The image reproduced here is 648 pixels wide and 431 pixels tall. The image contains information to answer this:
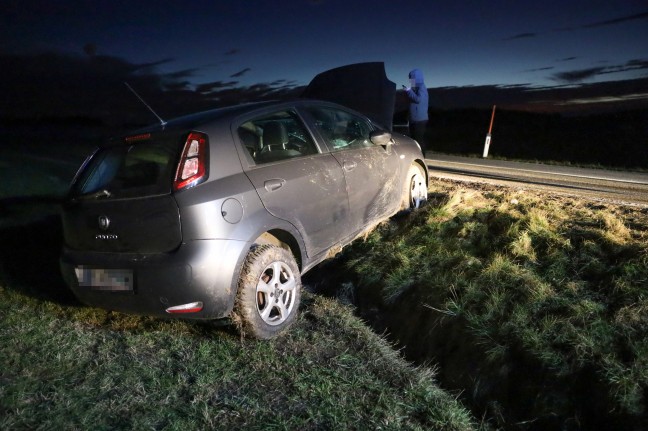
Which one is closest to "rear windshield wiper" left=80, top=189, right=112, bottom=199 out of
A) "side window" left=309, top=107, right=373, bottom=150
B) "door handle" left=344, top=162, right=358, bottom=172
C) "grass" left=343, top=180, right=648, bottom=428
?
"side window" left=309, top=107, right=373, bottom=150

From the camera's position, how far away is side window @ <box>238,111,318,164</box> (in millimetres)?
3362

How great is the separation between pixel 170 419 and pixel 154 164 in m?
1.57

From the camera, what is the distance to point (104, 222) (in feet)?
9.85

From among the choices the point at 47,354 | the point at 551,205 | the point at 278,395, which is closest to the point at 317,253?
the point at 278,395

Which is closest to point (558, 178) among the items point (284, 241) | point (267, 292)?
point (284, 241)

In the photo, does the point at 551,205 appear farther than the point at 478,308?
Yes

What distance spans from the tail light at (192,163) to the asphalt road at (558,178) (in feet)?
17.4

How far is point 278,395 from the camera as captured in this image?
2596 mm

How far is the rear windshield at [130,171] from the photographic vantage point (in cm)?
293

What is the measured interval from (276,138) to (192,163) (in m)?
0.93

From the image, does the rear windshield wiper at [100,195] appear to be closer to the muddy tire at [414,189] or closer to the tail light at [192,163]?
the tail light at [192,163]

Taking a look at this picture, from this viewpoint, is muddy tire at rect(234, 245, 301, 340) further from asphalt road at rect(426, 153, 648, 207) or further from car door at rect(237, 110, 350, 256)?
asphalt road at rect(426, 153, 648, 207)

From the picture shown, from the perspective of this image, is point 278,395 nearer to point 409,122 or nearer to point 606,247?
point 606,247

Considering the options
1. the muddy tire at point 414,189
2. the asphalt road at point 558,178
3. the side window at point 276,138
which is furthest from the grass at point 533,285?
the asphalt road at point 558,178
